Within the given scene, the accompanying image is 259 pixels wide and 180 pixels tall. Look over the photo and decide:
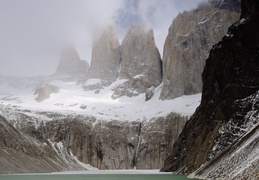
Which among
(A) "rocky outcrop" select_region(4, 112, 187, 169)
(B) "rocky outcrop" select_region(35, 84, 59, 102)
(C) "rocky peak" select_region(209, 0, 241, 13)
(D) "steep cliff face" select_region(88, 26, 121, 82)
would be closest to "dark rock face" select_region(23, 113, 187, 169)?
(A) "rocky outcrop" select_region(4, 112, 187, 169)

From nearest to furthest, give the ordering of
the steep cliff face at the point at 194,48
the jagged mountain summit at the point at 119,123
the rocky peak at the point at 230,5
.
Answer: the jagged mountain summit at the point at 119,123, the rocky peak at the point at 230,5, the steep cliff face at the point at 194,48

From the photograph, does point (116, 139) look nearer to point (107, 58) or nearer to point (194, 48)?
point (194, 48)

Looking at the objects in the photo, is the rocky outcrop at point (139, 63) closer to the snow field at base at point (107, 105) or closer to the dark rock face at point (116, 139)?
the snow field at base at point (107, 105)

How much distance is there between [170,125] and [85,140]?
29770 mm

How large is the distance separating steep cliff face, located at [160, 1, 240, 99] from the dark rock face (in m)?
23.2

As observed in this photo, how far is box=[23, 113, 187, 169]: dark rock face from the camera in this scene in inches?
4510

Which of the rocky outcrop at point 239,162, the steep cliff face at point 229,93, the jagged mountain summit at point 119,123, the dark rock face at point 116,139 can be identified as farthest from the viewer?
the dark rock face at point 116,139

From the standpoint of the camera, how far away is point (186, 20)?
152 m

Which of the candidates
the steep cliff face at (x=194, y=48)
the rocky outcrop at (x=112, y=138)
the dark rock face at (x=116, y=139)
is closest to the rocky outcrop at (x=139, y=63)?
the steep cliff face at (x=194, y=48)

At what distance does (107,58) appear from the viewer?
19575 cm

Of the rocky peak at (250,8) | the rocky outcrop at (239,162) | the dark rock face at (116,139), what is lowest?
the dark rock face at (116,139)

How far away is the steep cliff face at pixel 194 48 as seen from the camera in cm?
13412

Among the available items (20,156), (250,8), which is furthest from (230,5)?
(20,156)

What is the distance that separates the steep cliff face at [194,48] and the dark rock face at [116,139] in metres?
23.2
